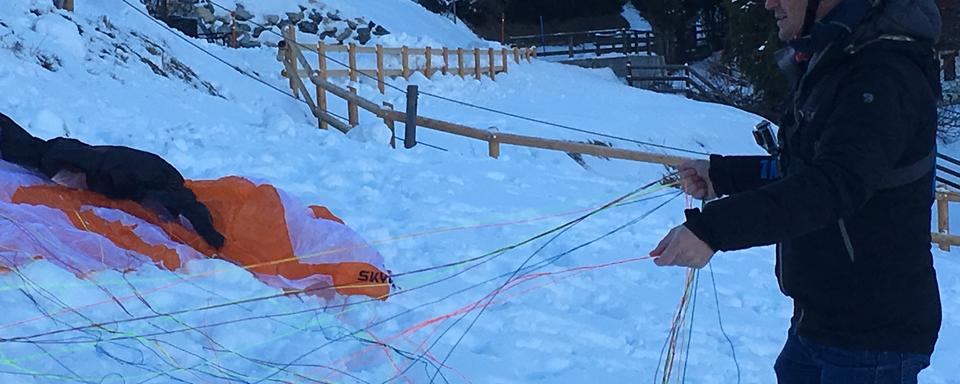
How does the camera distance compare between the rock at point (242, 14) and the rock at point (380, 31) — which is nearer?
the rock at point (242, 14)

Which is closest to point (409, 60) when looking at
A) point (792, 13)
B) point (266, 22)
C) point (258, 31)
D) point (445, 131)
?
point (258, 31)

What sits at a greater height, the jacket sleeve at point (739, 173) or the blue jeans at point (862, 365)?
the jacket sleeve at point (739, 173)

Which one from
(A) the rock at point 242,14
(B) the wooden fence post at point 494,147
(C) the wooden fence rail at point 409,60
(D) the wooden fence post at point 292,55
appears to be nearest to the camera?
(B) the wooden fence post at point 494,147

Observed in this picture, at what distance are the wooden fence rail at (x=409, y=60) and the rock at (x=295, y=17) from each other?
209 centimetres

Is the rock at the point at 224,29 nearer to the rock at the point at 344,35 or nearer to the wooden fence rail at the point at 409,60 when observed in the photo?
the wooden fence rail at the point at 409,60

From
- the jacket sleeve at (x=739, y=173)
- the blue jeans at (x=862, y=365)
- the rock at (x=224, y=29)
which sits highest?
the rock at (x=224, y=29)

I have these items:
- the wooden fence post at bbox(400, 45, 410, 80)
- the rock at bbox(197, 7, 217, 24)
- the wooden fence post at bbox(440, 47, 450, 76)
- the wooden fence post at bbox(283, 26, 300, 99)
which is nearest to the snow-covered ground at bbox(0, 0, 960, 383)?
the wooden fence post at bbox(283, 26, 300, 99)

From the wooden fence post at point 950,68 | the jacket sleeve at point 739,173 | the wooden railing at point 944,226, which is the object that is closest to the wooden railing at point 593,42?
the wooden fence post at point 950,68

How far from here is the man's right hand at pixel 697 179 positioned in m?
2.41

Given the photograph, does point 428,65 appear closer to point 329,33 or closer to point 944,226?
point 329,33

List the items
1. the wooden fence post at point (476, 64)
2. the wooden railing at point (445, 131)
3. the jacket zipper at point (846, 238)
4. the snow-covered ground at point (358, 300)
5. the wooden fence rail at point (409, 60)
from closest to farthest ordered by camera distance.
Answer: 1. the jacket zipper at point (846, 238)
2. the snow-covered ground at point (358, 300)
3. the wooden railing at point (445, 131)
4. the wooden fence rail at point (409, 60)
5. the wooden fence post at point (476, 64)

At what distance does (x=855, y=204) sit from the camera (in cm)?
168

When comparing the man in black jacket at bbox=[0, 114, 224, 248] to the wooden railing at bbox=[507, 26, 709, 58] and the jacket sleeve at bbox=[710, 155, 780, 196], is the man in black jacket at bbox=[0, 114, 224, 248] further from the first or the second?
the wooden railing at bbox=[507, 26, 709, 58]

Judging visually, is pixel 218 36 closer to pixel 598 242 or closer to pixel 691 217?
pixel 598 242
